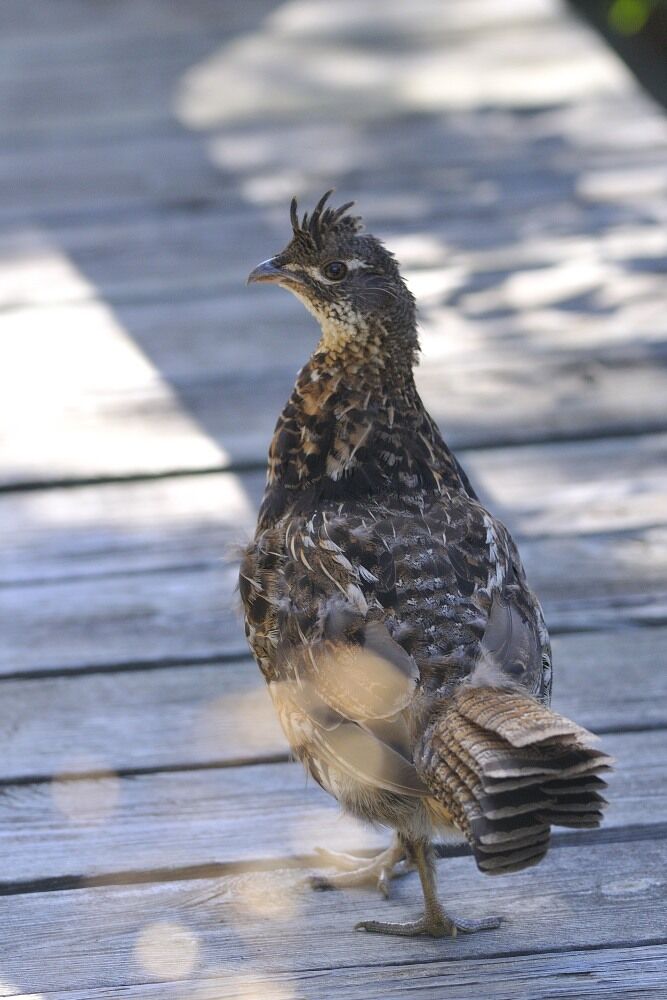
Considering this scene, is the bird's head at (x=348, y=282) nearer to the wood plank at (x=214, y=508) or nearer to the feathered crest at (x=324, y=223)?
the feathered crest at (x=324, y=223)

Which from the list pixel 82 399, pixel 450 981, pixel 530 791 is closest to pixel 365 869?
pixel 450 981

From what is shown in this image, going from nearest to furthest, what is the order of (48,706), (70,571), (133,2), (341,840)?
(341,840) → (48,706) → (70,571) → (133,2)

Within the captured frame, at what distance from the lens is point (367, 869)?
2.87 meters

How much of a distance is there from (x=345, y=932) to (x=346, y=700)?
444 millimetres

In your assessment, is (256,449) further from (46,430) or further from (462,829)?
(462,829)

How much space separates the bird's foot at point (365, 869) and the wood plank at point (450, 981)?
0.84 feet

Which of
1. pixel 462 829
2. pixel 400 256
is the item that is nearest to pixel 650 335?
pixel 400 256

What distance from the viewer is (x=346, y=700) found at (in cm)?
263

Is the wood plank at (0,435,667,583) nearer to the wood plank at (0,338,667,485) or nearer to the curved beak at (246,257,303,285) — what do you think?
the wood plank at (0,338,667,485)

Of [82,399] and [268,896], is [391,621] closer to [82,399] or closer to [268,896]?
[268,896]

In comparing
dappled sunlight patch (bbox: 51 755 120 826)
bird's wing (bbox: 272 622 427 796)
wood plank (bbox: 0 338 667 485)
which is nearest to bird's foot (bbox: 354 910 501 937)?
bird's wing (bbox: 272 622 427 796)

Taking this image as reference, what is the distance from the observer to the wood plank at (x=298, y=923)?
2600 millimetres

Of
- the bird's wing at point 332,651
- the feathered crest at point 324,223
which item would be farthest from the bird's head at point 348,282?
the bird's wing at point 332,651

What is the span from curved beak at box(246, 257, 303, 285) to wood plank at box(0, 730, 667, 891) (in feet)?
3.45
